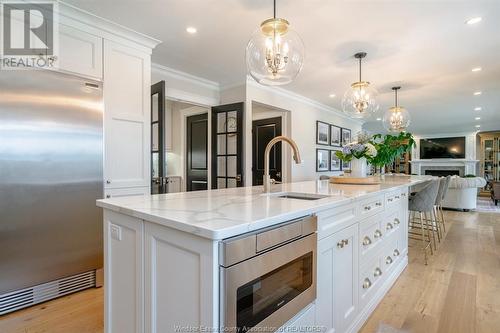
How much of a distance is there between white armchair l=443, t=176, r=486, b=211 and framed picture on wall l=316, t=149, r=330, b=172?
9.36 ft

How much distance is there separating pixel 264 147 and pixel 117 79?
135 inches

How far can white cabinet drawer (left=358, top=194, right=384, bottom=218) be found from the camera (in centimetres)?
187

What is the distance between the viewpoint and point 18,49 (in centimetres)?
209

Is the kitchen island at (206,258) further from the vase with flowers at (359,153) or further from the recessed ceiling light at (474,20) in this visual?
the recessed ceiling light at (474,20)

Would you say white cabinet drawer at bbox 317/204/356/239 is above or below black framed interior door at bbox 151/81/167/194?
below

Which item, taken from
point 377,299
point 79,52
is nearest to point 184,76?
point 79,52

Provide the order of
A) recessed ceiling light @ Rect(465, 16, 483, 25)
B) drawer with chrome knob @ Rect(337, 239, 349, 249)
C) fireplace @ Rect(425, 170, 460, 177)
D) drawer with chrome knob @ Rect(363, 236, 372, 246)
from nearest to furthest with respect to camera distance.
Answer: drawer with chrome knob @ Rect(337, 239, 349, 249) → drawer with chrome knob @ Rect(363, 236, 372, 246) → recessed ceiling light @ Rect(465, 16, 483, 25) → fireplace @ Rect(425, 170, 460, 177)

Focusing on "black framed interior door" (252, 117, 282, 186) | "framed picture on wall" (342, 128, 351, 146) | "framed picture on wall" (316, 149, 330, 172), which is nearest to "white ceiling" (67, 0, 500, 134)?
"black framed interior door" (252, 117, 282, 186)

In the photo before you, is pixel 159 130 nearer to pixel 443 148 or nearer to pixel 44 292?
pixel 44 292

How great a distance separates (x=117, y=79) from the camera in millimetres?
2732

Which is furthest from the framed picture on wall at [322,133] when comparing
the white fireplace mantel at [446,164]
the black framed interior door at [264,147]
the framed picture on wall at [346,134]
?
the white fireplace mantel at [446,164]

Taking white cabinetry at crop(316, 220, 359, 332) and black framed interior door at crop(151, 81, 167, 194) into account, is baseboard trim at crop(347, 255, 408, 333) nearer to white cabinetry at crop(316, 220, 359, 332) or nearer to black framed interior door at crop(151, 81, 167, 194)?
white cabinetry at crop(316, 220, 359, 332)

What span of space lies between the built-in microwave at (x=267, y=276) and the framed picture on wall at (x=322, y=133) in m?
4.93

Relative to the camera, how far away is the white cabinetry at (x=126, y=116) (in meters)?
2.66
